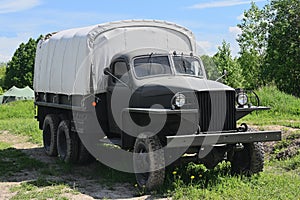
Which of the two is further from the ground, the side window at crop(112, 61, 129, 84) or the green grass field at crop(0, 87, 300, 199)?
the side window at crop(112, 61, 129, 84)

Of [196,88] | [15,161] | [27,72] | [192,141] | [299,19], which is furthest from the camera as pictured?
[27,72]

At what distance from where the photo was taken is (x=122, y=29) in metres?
10.4

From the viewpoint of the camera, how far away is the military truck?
8102mm

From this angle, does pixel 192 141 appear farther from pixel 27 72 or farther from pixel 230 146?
pixel 27 72

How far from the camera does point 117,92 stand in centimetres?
948

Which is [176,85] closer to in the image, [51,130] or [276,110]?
[51,130]

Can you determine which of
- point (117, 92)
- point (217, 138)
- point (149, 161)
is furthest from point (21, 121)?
point (217, 138)

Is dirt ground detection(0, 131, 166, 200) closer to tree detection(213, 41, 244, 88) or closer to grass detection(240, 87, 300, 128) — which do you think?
grass detection(240, 87, 300, 128)

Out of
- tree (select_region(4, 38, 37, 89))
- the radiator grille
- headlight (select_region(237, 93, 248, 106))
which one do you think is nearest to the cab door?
the radiator grille

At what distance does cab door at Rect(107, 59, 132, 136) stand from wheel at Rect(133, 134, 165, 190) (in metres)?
1.07

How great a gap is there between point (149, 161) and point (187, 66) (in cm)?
230

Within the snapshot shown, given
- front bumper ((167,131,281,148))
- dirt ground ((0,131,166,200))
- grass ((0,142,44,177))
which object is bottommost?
dirt ground ((0,131,166,200))

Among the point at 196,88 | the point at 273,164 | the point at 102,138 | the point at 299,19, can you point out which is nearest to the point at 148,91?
the point at 196,88

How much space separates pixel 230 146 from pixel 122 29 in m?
3.49
